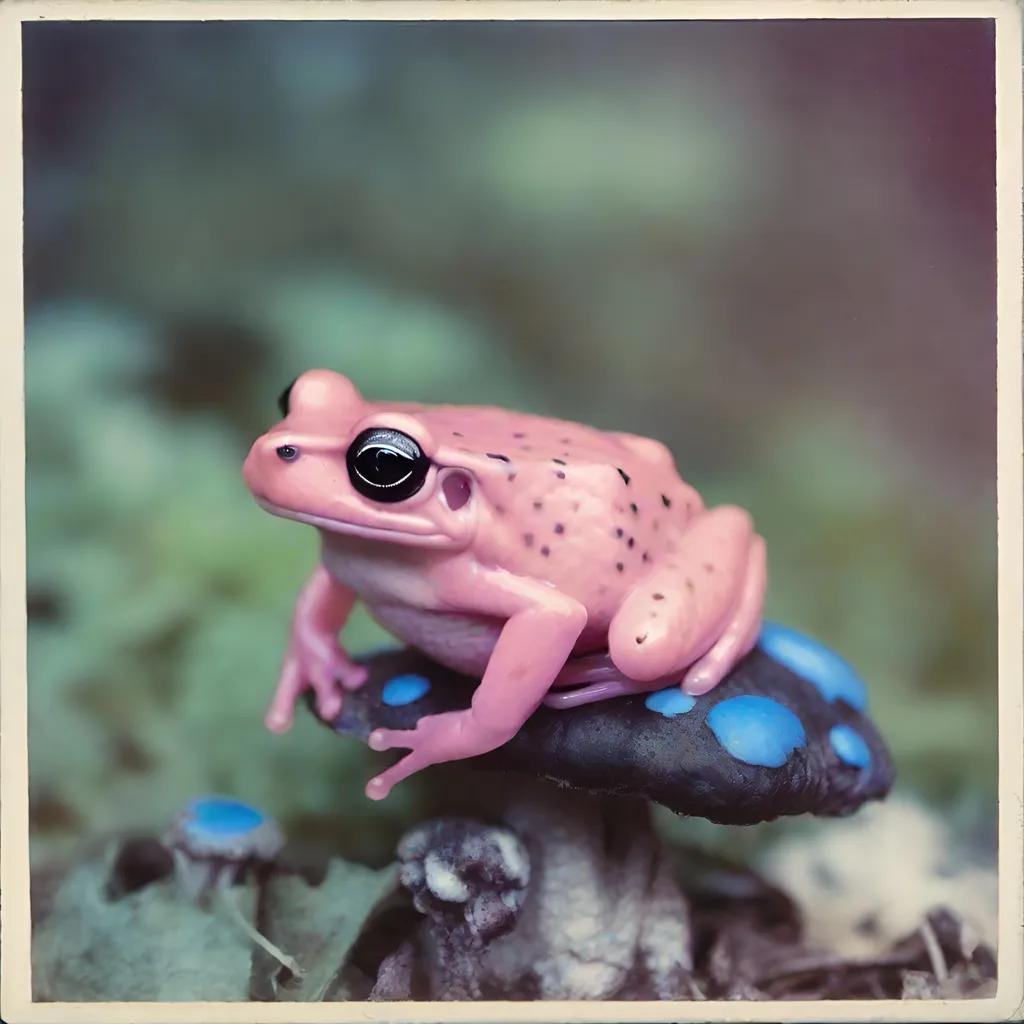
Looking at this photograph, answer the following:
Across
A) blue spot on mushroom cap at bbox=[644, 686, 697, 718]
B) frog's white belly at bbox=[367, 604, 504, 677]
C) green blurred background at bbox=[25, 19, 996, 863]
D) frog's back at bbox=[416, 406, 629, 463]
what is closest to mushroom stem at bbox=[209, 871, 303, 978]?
green blurred background at bbox=[25, 19, 996, 863]

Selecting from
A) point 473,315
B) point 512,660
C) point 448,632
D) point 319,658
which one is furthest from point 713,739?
point 473,315

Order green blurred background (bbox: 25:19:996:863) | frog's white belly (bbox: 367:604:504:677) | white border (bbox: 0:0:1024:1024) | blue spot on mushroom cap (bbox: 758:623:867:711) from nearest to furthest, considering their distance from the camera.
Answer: frog's white belly (bbox: 367:604:504:677) → blue spot on mushroom cap (bbox: 758:623:867:711) → white border (bbox: 0:0:1024:1024) → green blurred background (bbox: 25:19:996:863)

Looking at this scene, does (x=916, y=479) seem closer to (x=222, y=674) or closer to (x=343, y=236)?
(x=343, y=236)

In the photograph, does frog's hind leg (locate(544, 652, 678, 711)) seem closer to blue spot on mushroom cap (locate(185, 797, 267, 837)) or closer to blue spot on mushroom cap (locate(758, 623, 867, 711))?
blue spot on mushroom cap (locate(758, 623, 867, 711))

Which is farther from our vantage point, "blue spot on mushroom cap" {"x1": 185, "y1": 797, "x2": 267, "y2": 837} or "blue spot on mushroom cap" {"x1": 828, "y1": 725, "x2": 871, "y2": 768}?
"blue spot on mushroom cap" {"x1": 185, "y1": 797, "x2": 267, "y2": 837}

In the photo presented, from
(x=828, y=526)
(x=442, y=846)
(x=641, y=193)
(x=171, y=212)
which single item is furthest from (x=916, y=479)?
(x=171, y=212)

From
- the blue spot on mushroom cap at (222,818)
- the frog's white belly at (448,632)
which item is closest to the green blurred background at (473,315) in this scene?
the blue spot on mushroom cap at (222,818)

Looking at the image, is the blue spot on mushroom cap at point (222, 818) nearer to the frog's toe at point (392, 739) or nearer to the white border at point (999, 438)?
the white border at point (999, 438)
